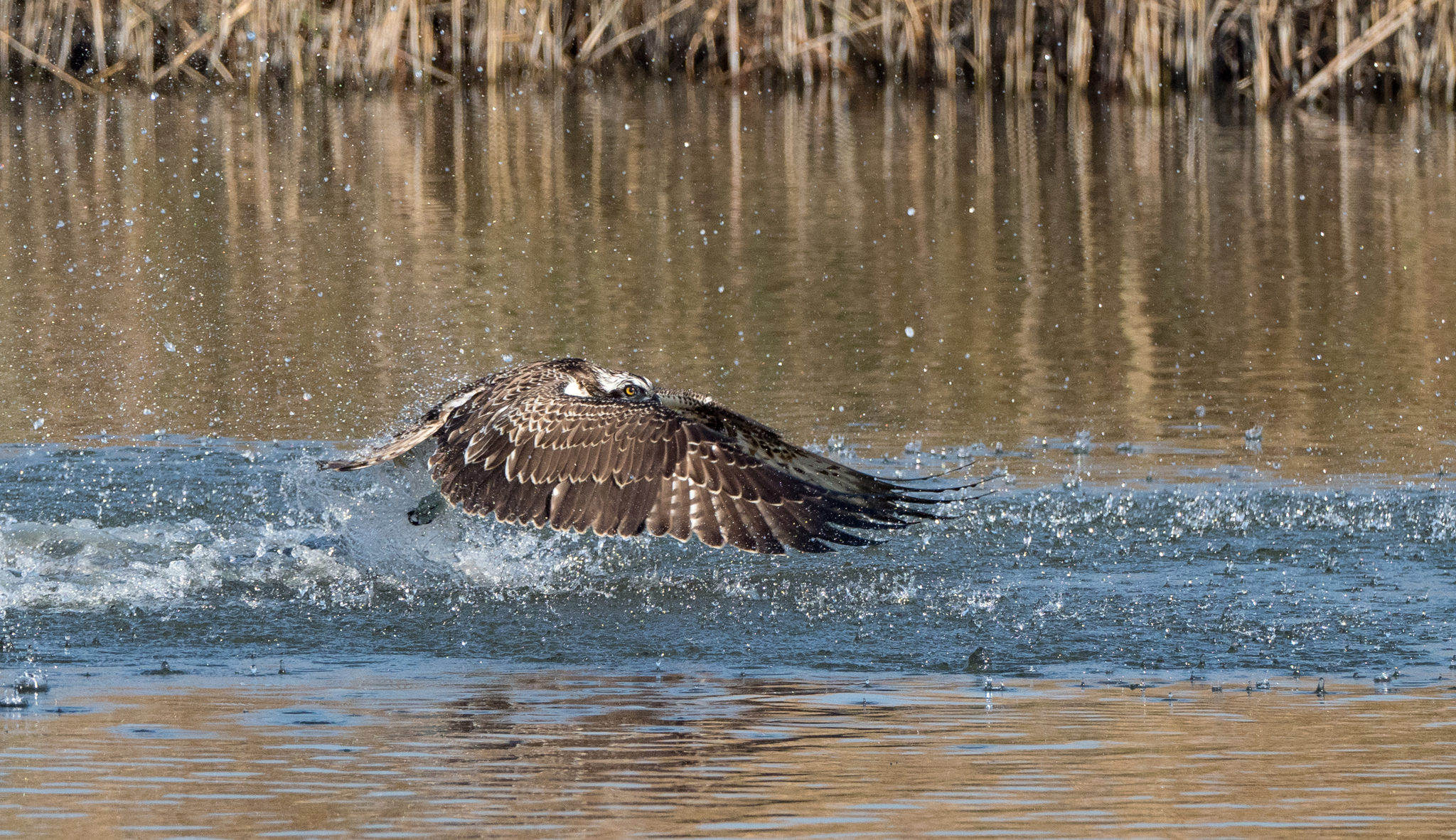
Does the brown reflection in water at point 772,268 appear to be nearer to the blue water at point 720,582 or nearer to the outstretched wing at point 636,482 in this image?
the blue water at point 720,582

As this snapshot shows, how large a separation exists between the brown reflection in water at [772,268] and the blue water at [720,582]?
0.87 meters

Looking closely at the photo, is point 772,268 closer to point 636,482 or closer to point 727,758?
point 636,482

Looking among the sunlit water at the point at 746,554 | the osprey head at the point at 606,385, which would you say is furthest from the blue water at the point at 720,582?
the osprey head at the point at 606,385

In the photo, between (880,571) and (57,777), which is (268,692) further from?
(880,571)

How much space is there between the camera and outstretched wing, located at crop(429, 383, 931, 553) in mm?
6141

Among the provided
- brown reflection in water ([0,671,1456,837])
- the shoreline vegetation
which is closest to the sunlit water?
brown reflection in water ([0,671,1456,837])

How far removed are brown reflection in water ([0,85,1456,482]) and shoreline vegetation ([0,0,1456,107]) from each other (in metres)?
0.65

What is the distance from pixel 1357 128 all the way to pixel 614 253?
33.3ft

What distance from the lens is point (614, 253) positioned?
14.2 meters

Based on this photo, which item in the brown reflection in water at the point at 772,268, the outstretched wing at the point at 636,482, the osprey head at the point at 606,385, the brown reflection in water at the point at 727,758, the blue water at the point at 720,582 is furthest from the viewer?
the brown reflection in water at the point at 772,268

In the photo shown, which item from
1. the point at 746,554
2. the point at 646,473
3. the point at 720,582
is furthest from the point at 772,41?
the point at 646,473

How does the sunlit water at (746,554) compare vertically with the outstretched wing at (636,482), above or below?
below

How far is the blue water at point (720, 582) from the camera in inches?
247

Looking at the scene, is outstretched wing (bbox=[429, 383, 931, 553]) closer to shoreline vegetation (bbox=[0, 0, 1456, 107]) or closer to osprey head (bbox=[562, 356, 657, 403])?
osprey head (bbox=[562, 356, 657, 403])
